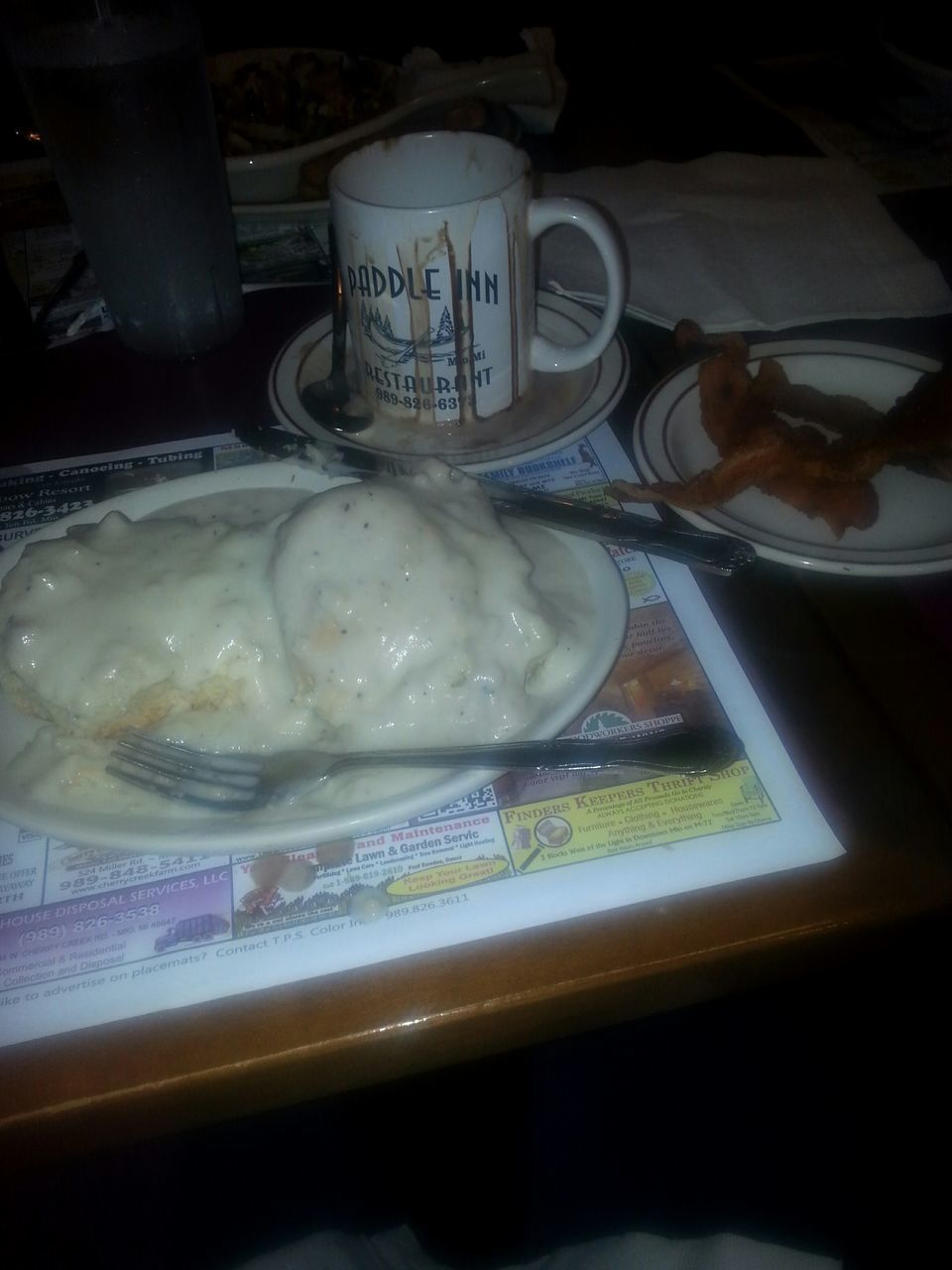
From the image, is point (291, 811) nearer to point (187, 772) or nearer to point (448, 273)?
point (187, 772)

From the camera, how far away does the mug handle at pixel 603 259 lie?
730mm

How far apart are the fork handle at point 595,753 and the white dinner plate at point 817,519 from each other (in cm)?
16

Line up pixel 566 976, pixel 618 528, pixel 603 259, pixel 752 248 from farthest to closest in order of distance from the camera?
pixel 752 248 → pixel 603 259 → pixel 618 528 → pixel 566 976

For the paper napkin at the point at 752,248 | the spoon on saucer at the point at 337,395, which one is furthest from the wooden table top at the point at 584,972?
the paper napkin at the point at 752,248

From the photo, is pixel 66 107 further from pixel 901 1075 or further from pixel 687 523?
pixel 901 1075

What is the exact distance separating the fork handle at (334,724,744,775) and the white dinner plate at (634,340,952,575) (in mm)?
165

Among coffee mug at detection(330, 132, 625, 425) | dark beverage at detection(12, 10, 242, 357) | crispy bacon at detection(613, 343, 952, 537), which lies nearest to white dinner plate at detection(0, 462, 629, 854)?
crispy bacon at detection(613, 343, 952, 537)

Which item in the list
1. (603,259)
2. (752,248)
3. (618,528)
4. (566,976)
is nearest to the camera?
(566,976)

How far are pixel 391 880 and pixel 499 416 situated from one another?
46 cm

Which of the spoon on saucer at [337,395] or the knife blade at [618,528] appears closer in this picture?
the knife blade at [618,528]

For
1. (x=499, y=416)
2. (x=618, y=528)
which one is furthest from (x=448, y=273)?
(x=618, y=528)

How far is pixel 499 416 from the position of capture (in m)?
0.79

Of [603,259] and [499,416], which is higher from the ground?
[603,259]

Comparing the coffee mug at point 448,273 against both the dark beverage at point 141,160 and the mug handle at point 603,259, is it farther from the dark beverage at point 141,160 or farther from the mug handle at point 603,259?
the dark beverage at point 141,160
